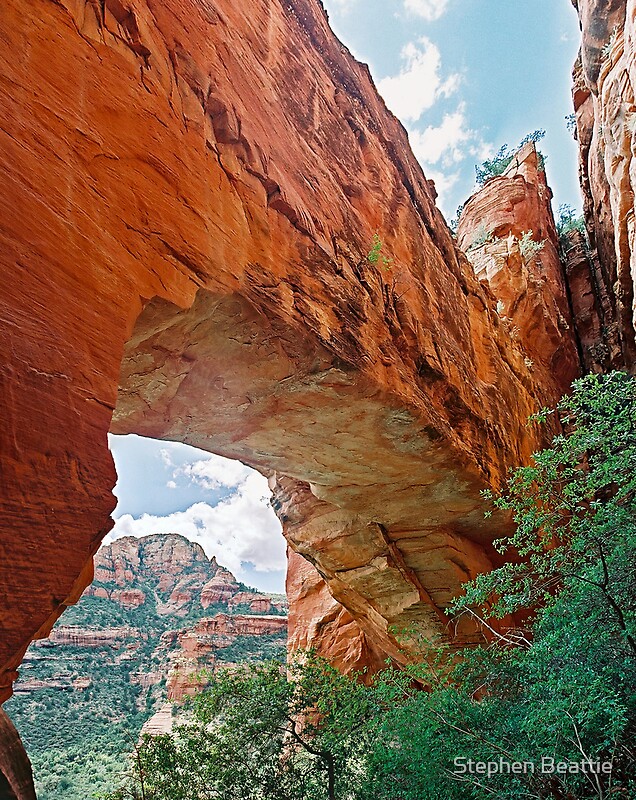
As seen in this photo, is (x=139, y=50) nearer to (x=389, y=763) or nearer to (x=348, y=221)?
(x=348, y=221)

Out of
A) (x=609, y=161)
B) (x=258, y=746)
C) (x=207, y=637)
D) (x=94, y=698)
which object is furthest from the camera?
(x=207, y=637)

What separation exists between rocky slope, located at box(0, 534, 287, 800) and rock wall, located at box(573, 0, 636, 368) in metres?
11.0

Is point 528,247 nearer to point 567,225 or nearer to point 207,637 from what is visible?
point 567,225

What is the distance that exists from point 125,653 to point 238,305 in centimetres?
2582

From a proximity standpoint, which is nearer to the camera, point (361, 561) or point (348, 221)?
point (348, 221)

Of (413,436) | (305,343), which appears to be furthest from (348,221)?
(413,436)

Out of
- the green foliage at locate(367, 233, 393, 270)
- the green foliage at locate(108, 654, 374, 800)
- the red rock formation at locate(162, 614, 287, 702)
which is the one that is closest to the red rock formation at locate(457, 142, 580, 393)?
the green foliage at locate(367, 233, 393, 270)

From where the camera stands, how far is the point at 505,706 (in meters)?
5.87

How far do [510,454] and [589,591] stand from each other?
318 centimetres

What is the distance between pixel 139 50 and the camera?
3.25 meters

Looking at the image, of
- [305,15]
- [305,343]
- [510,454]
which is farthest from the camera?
[510,454]

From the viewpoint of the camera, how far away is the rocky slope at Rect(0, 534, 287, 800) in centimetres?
1351

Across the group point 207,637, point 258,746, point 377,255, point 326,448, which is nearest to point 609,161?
point 377,255

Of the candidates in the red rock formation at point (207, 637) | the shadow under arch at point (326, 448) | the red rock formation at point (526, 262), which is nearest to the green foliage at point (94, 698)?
the red rock formation at point (207, 637)
